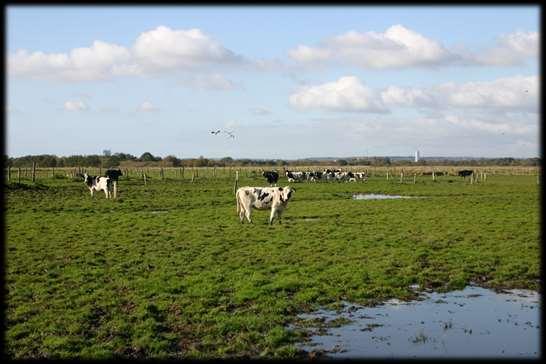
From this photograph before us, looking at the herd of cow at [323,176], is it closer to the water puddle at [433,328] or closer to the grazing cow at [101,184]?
the grazing cow at [101,184]

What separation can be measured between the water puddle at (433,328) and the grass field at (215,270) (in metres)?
0.55

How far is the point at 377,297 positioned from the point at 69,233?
1194 centimetres

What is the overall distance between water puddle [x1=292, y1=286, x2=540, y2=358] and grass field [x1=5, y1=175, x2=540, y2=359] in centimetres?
55

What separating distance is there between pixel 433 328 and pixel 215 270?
540 cm

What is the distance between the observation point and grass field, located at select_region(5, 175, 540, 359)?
7.34m

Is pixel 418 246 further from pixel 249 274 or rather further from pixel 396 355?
pixel 396 355

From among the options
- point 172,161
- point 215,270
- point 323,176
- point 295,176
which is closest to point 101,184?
point 215,270

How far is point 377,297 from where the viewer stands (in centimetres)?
970

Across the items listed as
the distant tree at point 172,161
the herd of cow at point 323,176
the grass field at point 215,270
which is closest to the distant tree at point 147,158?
the distant tree at point 172,161

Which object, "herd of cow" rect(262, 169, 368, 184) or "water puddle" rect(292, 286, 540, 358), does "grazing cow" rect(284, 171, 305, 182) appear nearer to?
"herd of cow" rect(262, 169, 368, 184)

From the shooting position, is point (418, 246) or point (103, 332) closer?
point (103, 332)

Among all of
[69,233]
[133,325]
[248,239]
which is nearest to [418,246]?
[248,239]

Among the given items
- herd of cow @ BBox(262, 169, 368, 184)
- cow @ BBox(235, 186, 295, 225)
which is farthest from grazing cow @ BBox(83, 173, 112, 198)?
herd of cow @ BBox(262, 169, 368, 184)

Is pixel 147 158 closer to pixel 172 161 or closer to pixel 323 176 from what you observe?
pixel 172 161
